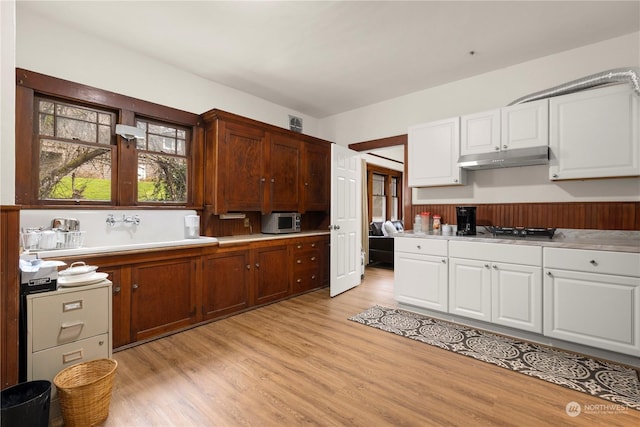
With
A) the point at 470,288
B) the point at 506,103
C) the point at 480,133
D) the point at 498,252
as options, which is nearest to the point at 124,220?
the point at 470,288

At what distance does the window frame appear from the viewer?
2316 mm

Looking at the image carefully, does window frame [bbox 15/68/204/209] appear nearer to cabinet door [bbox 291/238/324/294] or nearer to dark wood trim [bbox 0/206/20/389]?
dark wood trim [bbox 0/206/20/389]

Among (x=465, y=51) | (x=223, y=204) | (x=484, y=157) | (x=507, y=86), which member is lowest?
(x=223, y=204)

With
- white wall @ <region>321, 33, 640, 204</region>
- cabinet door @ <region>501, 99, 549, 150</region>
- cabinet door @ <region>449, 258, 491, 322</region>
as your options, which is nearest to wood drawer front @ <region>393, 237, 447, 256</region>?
cabinet door @ <region>449, 258, 491, 322</region>

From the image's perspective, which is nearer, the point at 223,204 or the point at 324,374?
the point at 324,374

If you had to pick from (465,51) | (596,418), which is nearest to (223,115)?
(465,51)

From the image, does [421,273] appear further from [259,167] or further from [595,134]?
[259,167]

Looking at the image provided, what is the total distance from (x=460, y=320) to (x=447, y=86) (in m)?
2.86

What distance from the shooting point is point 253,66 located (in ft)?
10.8

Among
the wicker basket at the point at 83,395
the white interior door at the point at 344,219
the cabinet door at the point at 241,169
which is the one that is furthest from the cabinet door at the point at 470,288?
the wicker basket at the point at 83,395

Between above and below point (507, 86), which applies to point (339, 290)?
below

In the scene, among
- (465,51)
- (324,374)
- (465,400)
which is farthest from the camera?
(465,51)

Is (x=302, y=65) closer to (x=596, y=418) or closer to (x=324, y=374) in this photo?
(x=324, y=374)

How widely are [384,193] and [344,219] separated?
3.77 meters
